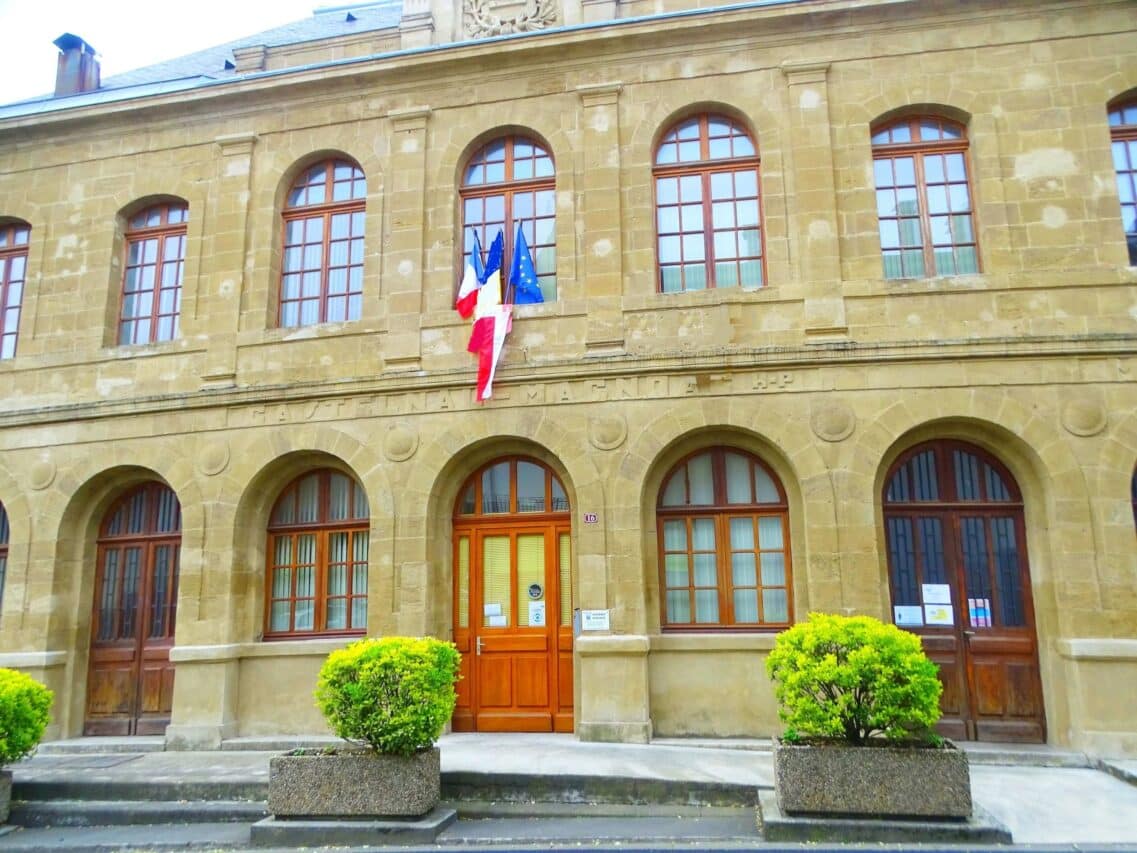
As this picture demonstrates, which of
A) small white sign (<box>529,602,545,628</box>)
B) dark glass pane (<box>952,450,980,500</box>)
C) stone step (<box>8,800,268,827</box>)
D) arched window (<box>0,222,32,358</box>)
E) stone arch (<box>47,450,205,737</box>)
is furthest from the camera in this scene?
arched window (<box>0,222,32,358</box>)

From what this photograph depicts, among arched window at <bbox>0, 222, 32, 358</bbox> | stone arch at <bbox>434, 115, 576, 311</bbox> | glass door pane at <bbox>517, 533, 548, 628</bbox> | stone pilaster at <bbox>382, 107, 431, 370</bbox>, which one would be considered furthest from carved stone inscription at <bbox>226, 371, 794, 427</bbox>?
arched window at <bbox>0, 222, 32, 358</bbox>

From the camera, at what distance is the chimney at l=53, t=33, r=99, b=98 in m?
14.3

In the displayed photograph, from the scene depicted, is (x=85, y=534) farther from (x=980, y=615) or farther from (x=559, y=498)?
(x=980, y=615)

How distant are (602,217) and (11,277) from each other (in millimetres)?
8756

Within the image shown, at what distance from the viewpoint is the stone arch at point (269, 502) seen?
10.4m

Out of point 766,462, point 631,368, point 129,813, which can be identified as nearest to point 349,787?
point 129,813

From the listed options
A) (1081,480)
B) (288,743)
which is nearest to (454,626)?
(288,743)

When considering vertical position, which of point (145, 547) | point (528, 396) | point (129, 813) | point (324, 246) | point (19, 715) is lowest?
point (129, 813)

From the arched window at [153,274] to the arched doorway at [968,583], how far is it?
9681mm

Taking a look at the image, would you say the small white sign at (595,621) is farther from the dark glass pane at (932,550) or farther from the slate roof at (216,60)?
the slate roof at (216,60)

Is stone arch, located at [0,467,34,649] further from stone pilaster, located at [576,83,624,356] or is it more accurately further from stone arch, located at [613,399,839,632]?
stone arch, located at [613,399,839,632]

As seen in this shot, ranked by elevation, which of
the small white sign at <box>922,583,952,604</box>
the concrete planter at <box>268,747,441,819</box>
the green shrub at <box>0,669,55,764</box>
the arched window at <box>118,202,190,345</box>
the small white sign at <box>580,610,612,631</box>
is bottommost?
the concrete planter at <box>268,747,441,819</box>

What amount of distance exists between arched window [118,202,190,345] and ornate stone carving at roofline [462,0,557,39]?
469cm

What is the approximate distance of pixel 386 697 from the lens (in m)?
7.13
